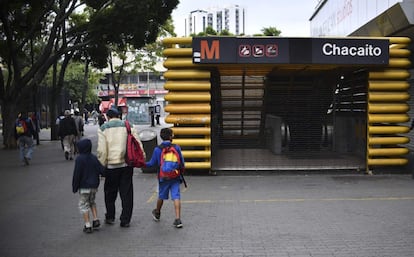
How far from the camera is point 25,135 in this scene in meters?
13.2

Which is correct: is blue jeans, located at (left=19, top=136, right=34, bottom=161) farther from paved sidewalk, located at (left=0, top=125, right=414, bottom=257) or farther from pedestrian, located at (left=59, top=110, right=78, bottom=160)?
paved sidewalk, located at (left=0, top=125, right=414, bottom=257)

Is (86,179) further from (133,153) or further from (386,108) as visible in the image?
(386,108)

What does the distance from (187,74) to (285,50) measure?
220 centimetres

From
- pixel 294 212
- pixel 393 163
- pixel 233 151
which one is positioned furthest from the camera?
pixel 233 151

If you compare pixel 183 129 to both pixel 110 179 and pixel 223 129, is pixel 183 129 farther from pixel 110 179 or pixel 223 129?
pixel 110 179

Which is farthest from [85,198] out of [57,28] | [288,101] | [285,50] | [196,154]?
[57,28]

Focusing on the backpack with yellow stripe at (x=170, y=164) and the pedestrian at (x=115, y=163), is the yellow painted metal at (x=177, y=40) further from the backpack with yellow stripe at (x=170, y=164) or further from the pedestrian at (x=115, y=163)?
the backpack with yellow stripe at (x=170, y=164)

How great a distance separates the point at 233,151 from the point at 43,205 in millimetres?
5220

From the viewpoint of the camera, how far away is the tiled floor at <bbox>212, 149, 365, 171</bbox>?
1120cm

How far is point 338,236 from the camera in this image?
→ 19.3 ft

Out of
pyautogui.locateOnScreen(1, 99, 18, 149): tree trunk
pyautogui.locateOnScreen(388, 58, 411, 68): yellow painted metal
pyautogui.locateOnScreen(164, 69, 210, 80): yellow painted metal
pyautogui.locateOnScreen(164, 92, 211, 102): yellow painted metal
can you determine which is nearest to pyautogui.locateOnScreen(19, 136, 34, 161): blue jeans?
pyautogui.locateOnScreen(1, 99, 18, 149): tree trunk

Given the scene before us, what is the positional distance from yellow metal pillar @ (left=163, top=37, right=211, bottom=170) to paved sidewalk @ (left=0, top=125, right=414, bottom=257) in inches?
29.1

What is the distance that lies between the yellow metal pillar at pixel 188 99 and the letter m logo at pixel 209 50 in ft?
1.46

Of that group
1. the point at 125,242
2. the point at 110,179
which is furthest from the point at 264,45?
the point at 125,242
